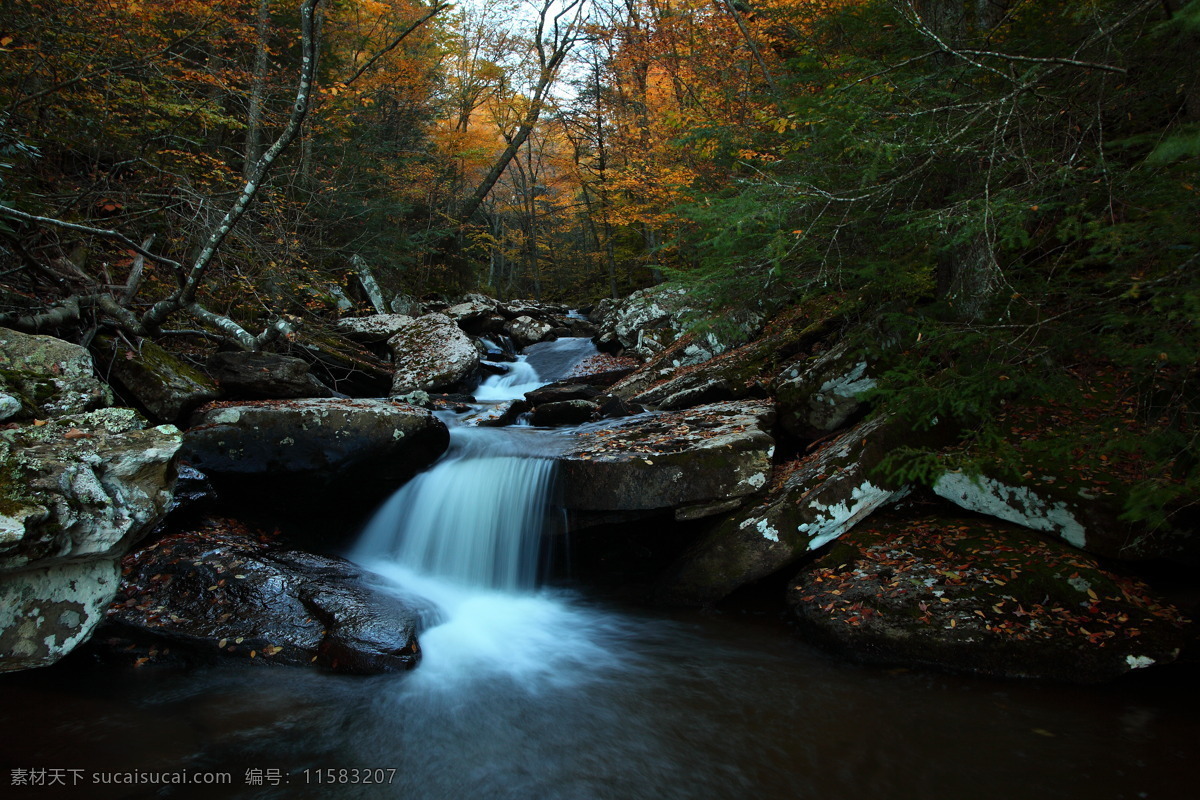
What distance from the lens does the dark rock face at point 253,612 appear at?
436 cm

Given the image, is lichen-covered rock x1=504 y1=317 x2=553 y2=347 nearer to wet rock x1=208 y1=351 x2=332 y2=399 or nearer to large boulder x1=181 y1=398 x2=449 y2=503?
wet rock x1=208 y1=351 x2=332 y2=399

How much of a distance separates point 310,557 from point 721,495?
13.4ft

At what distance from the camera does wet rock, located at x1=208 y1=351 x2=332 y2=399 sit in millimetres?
7273

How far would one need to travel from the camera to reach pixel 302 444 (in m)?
6.03

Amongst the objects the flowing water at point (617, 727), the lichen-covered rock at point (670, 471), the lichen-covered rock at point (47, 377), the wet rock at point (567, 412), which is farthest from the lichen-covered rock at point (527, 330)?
the flowing water at point (617, 727)

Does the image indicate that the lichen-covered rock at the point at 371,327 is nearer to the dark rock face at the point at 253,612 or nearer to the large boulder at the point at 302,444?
the large boulder at the point at 302,444

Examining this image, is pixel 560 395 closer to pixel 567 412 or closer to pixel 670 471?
pixel 567 412

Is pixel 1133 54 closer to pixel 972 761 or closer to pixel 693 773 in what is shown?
pixel 972 761

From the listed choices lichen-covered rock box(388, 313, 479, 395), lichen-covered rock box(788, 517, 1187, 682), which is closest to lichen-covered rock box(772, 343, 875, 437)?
lichen-covered rock box(788, 517, 1187, 682)

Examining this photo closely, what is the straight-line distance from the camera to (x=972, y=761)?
3.28 m

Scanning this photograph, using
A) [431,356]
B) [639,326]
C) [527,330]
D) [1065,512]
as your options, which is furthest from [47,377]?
[527,330]

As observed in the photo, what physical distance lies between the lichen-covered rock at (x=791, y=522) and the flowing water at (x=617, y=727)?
1.58ft

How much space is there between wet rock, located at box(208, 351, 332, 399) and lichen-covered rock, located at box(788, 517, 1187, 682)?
660 cm

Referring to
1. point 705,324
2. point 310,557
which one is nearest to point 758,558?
point 705,324
